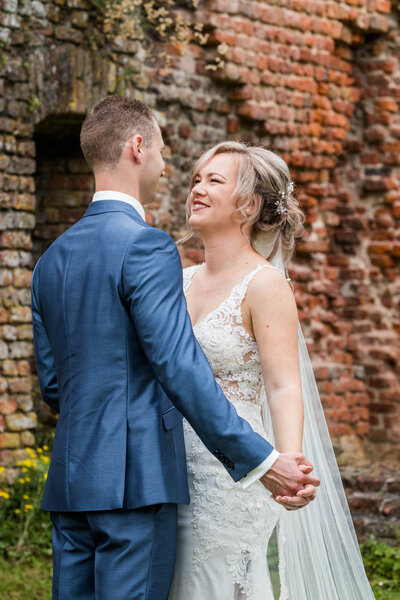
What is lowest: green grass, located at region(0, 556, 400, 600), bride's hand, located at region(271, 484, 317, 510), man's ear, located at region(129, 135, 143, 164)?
green grass, located at region(0, 556, 400, 600)

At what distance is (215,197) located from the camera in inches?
123

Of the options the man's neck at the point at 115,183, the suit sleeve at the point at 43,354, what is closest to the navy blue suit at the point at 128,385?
the man's neck at the point at 115,183

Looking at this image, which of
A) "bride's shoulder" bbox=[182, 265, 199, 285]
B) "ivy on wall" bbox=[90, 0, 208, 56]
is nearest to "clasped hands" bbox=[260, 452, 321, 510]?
"bride's shoulder" bbox=[182, 265, 199, 285]

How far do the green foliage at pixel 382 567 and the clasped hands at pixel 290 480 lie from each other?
7.47ft

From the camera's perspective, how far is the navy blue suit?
2.49m

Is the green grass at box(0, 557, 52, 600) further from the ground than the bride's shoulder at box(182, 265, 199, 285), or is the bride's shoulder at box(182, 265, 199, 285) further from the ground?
the bride's shoulder at box(182, 265, 199, 285)

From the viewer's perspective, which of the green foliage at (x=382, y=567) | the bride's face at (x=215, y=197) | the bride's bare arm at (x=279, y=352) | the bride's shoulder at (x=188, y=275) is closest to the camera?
the bride's bare arm at (x=279, y=352)

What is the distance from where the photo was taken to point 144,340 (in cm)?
249

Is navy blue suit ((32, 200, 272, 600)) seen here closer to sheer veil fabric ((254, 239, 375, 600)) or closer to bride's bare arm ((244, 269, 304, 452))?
bride's bare arm ((244, 269, 304, 452))

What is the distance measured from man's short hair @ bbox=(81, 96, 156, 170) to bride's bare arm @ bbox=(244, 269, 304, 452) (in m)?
0.64

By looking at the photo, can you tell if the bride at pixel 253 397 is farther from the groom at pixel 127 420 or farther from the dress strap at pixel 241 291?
the groom at pixel 127 420

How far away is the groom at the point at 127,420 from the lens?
8.16ft

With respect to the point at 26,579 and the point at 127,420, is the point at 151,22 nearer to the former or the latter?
the point at 26,579

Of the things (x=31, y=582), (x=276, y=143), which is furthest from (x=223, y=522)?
(x=276, y=143)
